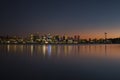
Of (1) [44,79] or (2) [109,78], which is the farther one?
(2) [109,78]

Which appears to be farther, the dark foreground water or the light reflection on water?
the light reflection on water

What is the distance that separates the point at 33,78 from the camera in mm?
15719

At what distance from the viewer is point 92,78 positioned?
53.2ft

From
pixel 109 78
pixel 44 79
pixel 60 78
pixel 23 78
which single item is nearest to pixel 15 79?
pixel 23 78

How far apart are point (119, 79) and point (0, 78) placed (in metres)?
9.51

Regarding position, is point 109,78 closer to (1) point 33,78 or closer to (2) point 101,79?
(2) point 101,79

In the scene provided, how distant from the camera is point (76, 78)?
53.0 feet

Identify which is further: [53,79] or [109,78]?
[109,78]

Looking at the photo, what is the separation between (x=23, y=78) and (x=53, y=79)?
7.89 ft

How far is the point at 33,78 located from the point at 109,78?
20.9 ft

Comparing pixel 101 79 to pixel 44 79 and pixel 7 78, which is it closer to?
pixel 44 79

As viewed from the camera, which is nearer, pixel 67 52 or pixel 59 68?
pixel 59 68

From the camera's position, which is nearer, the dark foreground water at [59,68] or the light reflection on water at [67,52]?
the dark foreground water at [59,68]

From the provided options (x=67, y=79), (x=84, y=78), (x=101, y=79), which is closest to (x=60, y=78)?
(x=67, y=79)
